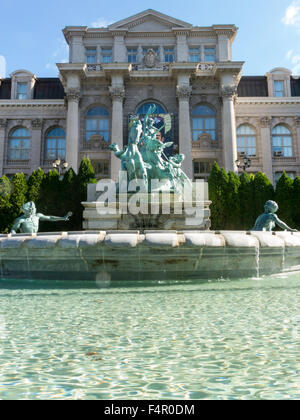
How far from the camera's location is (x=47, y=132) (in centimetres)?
4162

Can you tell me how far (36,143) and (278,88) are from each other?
29.6 meters

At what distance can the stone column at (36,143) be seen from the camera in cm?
4028

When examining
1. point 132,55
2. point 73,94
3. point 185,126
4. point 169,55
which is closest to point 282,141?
point 185,126

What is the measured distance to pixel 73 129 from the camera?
35500 millimetres

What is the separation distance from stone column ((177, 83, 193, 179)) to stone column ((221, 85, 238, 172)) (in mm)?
3555

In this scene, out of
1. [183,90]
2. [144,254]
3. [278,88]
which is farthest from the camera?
[278,88]

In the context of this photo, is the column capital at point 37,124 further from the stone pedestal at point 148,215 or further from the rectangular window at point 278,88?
the stone pedestal at point 148,215

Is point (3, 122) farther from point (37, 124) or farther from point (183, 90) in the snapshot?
point (183, 90)

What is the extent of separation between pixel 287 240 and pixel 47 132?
38492 mm

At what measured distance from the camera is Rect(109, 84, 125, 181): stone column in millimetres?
34156

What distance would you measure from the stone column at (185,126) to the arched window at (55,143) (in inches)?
570

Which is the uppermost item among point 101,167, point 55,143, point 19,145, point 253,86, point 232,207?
point 253,86

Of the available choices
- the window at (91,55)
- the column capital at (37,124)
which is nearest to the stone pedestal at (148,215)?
the column capital at (37,124)
